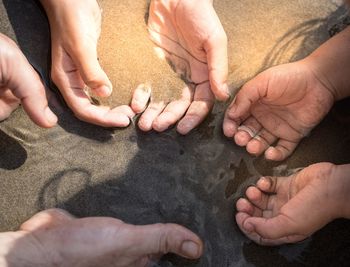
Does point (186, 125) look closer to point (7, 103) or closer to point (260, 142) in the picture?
point (260, 142)

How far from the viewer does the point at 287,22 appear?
1.49 metres

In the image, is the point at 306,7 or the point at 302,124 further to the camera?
the point at 306,7

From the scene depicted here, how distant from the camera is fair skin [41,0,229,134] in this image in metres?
1.23

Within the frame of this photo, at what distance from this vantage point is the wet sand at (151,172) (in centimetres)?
121

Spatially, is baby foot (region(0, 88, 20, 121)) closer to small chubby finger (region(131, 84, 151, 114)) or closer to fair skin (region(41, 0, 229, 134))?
fair skin (region(41, 0, 229, 134))

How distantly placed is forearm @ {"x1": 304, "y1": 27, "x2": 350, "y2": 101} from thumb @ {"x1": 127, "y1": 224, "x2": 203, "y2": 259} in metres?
0.62

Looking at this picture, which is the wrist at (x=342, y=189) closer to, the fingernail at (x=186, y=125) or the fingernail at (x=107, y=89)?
the fingernail at (x=186, y=125)

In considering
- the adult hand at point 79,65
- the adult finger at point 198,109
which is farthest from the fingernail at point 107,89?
the adult finger at point 198,109

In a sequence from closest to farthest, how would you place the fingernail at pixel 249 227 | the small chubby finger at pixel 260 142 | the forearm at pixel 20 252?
the forearm at pixel 20 252, the fingernail at pixel 249 227, the small chubby finger at pixel 260 142

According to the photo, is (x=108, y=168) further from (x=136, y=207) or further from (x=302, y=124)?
(x=302, y=124)

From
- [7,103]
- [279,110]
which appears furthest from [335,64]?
[7,103]

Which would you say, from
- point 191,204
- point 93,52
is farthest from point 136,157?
point 93,52

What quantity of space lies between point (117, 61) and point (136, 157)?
12.9 inches

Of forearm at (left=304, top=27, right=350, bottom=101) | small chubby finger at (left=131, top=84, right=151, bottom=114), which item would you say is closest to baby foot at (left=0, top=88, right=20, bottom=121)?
small chubby finger at (left=131, top=84, right=151, bottom=114)
